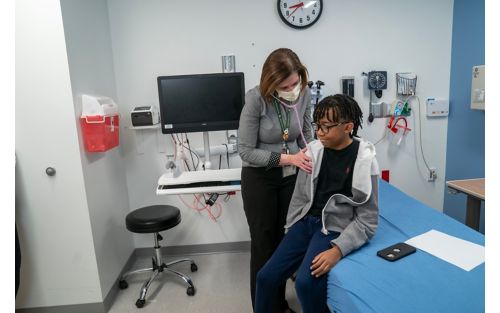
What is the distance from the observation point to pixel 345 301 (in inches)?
47.1

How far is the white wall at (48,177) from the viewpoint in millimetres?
1773

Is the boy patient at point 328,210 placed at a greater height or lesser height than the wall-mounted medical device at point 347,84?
lesser

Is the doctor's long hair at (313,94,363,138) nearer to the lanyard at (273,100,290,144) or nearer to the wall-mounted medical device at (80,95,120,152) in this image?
the lanyard at (273,100,290,144)

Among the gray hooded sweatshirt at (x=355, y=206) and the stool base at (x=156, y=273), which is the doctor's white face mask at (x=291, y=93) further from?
the stool base at (x=156, y=273)

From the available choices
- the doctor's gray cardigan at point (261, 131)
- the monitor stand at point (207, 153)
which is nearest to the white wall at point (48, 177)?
the monitor stand at point (207, 153)

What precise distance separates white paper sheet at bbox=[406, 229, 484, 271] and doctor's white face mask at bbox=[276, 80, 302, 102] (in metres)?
0.86

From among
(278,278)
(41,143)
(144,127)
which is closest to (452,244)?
(278,278)

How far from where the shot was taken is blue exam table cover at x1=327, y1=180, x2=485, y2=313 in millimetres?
1091

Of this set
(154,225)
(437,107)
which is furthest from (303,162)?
(437,107)

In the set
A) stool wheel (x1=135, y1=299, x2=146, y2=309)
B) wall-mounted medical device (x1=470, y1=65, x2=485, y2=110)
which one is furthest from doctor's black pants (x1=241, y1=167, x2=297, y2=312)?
wall-mounted medical device (x1=470, y1=65, x2=485, y2=110)

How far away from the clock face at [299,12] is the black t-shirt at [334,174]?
1.34 m

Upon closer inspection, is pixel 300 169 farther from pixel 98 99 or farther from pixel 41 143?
pixel 41 143

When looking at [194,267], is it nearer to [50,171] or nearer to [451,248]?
[50,171]

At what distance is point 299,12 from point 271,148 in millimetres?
1305
